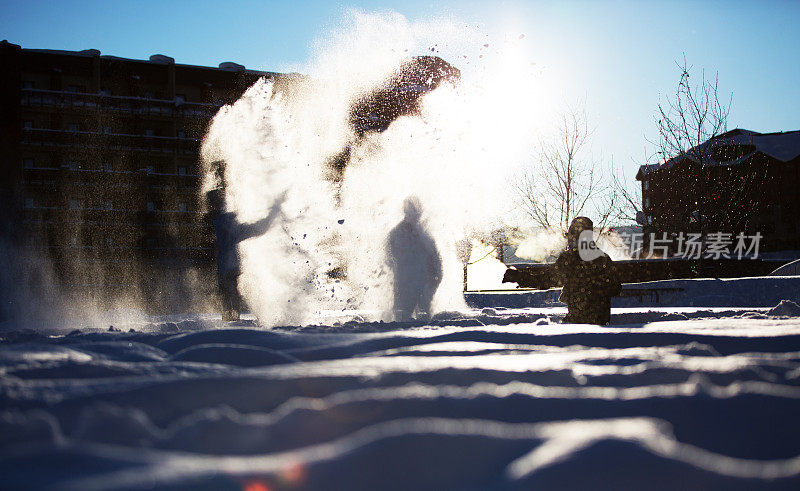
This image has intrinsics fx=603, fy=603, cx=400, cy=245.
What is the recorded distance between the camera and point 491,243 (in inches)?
1249

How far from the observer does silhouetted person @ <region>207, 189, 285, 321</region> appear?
9.41 metres

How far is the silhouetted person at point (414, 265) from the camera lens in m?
10.2

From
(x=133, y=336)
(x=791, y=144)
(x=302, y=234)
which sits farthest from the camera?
(x=791, y=144)

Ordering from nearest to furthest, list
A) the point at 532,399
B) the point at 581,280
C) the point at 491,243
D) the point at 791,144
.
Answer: the point at 532,399 < the point at 581,280 < the point at 491,243 < the point at 791,144

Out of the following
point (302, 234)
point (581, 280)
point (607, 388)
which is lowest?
point (607, 388)

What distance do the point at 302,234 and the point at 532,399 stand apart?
8148 millimetres

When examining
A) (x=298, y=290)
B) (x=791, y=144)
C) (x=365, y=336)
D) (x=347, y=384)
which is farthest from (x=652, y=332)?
(x=791, y=144)

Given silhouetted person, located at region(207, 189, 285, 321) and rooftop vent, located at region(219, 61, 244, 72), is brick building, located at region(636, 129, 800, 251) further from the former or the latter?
rooftop vent, located at region(219, 61, 244, 72)

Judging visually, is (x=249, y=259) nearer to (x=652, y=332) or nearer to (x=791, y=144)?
A: (x=652, y=332)

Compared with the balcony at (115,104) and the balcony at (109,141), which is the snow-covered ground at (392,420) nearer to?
the balcony at (109,141)

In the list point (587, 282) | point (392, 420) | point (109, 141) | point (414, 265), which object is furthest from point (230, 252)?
point (109, 141)

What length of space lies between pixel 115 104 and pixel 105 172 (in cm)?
383

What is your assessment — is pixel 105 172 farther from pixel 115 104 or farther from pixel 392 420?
pixel 392 420

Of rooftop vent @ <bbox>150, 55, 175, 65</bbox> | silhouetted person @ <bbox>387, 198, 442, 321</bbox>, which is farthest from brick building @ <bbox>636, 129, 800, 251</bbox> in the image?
rooftop vent @ <bbox>150, 55, 175, 65</bbox>
